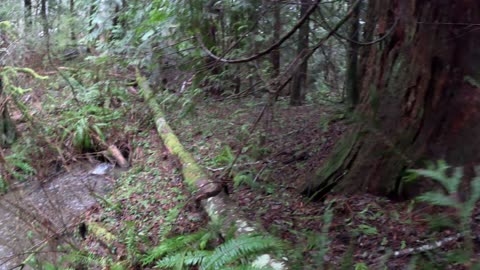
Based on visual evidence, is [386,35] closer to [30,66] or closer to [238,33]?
[238,33]

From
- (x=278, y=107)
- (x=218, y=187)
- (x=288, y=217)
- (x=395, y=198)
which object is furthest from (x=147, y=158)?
(x=395, y=198)

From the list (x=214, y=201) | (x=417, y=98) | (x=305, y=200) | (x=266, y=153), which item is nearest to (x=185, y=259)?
(x=214, y=201)

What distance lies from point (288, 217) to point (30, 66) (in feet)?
31.2

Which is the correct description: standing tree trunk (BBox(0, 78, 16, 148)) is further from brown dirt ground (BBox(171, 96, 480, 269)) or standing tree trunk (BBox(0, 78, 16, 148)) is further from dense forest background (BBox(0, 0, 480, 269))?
brown dirt ground (BBox(171, 96, 480, 269))

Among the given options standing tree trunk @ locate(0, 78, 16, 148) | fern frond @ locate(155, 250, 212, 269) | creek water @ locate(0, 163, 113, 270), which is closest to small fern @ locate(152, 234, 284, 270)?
fern frond @ locate(155, 250, 212, 269)

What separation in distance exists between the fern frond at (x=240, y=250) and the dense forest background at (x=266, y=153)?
13mm

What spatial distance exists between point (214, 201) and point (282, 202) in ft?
2.74

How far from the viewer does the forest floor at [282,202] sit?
3883mm

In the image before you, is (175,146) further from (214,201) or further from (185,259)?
(185,259)

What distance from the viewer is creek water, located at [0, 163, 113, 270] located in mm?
6504

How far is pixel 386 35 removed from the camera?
4945 millimetres

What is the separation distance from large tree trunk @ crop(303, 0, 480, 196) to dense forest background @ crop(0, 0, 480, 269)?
0.01m

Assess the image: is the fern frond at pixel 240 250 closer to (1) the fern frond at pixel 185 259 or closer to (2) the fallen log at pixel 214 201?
(2) the fallen log at pixel 214 201

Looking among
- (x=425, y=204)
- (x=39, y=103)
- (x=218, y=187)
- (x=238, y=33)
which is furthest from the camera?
(x=39, y=103)
